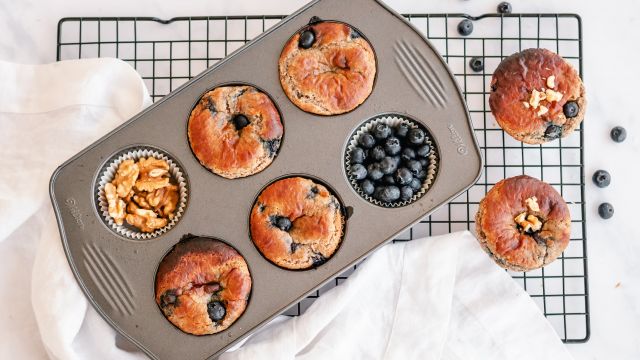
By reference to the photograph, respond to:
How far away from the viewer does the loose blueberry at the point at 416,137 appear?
2395mm

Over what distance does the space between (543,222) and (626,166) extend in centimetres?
65

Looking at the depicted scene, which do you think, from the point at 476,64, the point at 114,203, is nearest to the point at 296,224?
the point at 114,203

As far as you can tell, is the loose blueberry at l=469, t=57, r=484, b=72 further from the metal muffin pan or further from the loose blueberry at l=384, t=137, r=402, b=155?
the loose blueberry at l=384, t=137, r=402, b=155

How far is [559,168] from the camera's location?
284cm

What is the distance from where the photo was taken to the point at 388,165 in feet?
7.83

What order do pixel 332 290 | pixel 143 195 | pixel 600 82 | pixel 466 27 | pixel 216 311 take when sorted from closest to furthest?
pixel 216 311
pixel 143 195
pixel 332 290
pixel 466 27
pixel 600 82

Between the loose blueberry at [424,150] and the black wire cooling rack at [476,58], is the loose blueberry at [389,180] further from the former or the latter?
the black wire cooling rack at [476,58]

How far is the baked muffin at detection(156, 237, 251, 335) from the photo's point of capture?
2.35m

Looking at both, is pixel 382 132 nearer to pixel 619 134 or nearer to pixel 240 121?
pixel 240 121

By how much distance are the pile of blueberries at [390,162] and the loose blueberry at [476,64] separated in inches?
22.7

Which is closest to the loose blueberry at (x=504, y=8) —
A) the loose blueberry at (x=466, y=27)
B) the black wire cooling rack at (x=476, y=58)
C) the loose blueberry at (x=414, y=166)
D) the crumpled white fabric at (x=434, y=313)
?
the black wire cooling rack at (x=476, y=58)

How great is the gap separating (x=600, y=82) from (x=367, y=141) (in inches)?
50.4

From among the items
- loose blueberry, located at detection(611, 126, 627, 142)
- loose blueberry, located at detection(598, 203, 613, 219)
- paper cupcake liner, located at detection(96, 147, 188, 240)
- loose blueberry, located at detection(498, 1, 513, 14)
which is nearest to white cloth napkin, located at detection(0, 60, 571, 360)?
paper cupcake liner, located at detection(96, 147, 188, 240)

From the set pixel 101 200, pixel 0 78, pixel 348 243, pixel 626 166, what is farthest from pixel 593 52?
pixel 0 78
